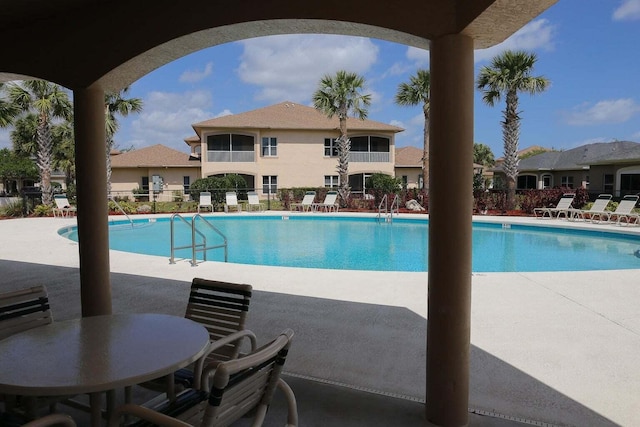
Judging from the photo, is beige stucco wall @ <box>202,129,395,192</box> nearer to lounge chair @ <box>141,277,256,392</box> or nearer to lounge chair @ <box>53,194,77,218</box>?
lounge chair @ <box>53,194,77,218</box>

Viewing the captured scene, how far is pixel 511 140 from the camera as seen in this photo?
22078mm

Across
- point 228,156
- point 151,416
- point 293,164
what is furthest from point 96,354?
point 293,164

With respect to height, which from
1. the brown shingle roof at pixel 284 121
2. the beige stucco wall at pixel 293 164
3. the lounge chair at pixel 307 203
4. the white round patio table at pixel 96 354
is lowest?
the white round patio table at pixel 96 354

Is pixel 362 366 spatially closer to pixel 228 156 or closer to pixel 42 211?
pixel 42 211

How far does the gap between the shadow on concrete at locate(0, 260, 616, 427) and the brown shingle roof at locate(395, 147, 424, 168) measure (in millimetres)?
30723

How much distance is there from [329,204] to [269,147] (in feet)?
32.2

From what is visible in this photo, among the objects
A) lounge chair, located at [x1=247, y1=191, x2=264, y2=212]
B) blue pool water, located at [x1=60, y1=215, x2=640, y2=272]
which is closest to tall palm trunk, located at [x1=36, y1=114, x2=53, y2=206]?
blue pool water, located at [x1=60, y1=215, x2=640, y2=272]

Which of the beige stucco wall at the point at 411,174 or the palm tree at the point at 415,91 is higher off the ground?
the palm tree at the point at 415,91

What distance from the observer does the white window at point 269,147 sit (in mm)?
30953

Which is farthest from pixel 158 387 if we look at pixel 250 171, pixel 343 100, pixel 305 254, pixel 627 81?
pixel 627 81

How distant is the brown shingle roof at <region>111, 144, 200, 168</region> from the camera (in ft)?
108

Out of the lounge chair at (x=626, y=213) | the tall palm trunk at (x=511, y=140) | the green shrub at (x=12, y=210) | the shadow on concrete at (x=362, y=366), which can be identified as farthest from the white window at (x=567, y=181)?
the green shrub at (x=12, y=210)

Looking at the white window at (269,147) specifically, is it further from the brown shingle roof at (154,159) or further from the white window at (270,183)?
the brown shingle roof at (154,159)

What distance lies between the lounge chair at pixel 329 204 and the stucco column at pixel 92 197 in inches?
742
